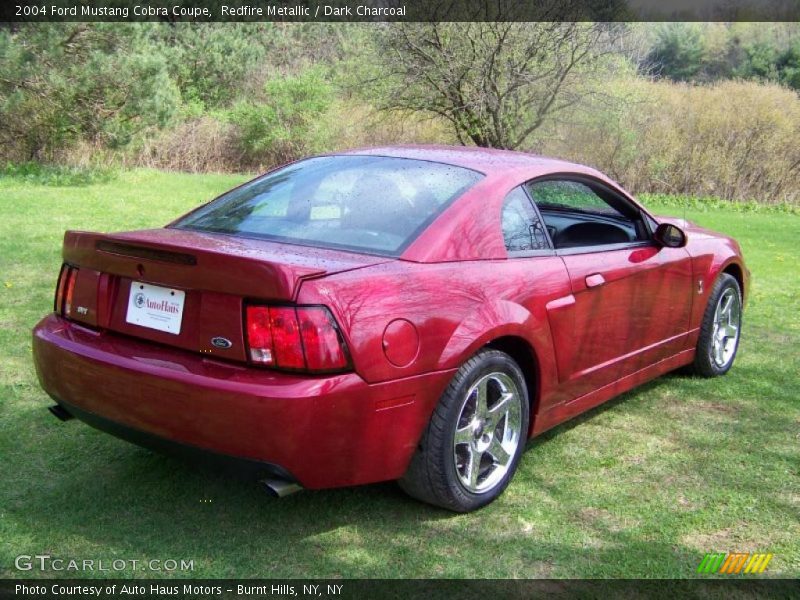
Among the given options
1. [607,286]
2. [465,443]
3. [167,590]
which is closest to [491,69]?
[607,286]

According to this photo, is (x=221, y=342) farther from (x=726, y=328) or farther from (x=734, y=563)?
(x=726, y=328)

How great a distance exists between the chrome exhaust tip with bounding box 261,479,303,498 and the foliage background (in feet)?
55.9

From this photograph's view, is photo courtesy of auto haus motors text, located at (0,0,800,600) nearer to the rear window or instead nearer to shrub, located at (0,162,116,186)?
the rear window

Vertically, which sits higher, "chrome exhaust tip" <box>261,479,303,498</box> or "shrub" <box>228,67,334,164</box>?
"shrub" <box>228,67,334,164</box>

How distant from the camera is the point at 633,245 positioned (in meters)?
4.46

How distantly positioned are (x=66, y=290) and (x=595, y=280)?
242 cm

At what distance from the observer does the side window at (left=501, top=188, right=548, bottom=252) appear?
370 centimetres

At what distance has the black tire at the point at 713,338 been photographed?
202 inches

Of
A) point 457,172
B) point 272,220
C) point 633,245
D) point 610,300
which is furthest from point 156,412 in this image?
point 633,245

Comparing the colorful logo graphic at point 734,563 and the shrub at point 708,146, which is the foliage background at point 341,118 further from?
the colorful logo graphic at point 734,563

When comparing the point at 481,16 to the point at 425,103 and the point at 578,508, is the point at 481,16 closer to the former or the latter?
the point at 425,103

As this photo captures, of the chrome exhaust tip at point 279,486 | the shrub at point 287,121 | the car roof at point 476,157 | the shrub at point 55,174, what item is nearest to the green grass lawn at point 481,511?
the chrome exhaust tip at point 279,486

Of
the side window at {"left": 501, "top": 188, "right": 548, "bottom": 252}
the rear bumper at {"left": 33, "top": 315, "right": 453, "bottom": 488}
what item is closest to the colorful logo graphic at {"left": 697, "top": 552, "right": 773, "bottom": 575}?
the rear bumper at {"left": 33, "top": 315, "right": 453, "bottom": 488}

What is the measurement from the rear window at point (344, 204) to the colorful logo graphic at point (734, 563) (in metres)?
1.66
